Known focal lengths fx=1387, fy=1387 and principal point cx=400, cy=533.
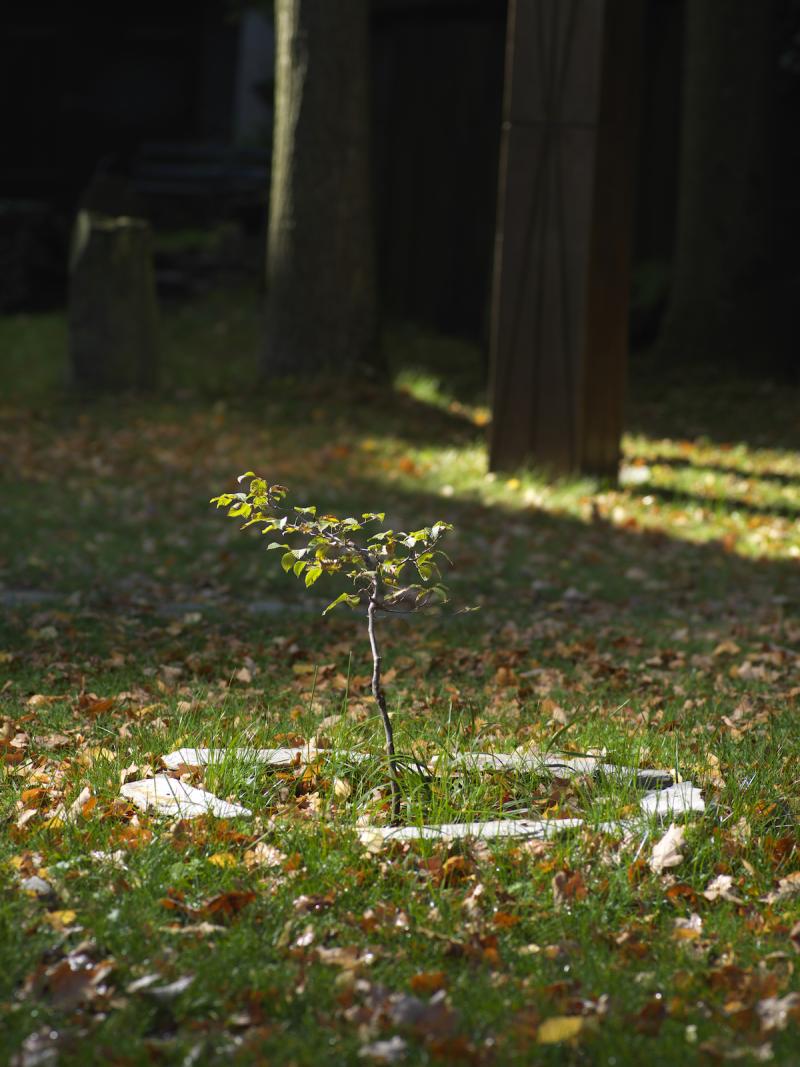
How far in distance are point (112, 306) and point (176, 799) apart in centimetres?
981

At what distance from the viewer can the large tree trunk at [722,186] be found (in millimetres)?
13977

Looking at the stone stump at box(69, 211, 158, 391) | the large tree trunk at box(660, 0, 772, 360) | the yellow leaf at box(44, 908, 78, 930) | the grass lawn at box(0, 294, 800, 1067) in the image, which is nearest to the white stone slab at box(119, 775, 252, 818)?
the grass lawn at box(0, 294, 800, 1067)

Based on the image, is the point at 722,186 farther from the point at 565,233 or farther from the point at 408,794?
the point at 408,794

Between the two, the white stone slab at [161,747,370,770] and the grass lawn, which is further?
the white stone slab at [161,747,370,770]

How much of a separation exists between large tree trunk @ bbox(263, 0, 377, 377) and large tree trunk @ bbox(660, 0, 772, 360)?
3786mm

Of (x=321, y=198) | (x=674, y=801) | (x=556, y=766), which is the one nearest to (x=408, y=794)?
(x=556, y=766)

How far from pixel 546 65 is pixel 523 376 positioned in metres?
2.08

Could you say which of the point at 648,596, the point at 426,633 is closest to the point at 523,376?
the point at 648,596

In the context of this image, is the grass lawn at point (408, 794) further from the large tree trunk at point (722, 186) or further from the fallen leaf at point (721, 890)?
→ the large tree trunk at point (722, 186)

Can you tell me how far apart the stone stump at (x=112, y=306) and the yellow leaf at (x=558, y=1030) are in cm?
1096

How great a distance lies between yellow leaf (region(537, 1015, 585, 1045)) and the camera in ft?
8.91

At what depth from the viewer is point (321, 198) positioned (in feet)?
→ 40.2

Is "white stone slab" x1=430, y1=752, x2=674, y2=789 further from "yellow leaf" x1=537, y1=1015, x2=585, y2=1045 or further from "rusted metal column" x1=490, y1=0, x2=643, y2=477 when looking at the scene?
"rusted metal column" x1=490, y1=0, x2=643, y2=477

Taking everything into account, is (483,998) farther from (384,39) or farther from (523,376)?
(384,39)
